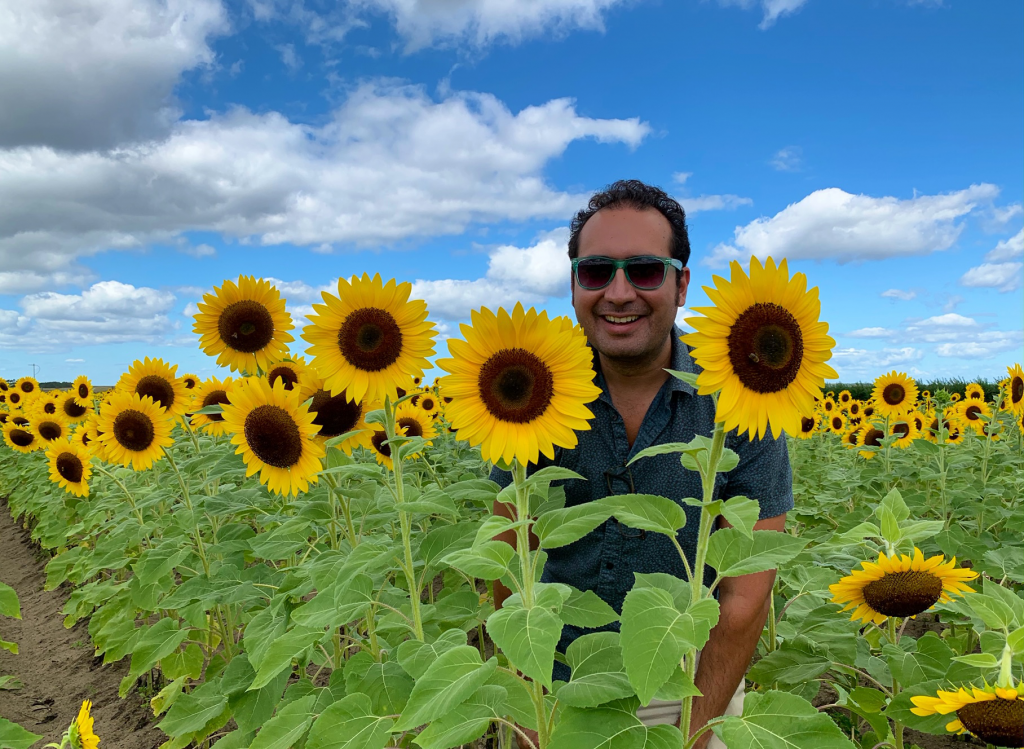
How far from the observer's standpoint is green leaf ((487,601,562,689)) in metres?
1.62

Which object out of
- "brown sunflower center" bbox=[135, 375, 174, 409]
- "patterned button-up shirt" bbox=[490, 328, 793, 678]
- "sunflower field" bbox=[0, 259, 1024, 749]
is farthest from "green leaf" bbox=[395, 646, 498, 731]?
"brown sunflower center" bbox=[135, 375, 174, 409]

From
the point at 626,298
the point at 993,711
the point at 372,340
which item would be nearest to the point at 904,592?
the point at 993,711

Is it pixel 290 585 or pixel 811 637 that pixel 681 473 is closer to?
pixel 811 637

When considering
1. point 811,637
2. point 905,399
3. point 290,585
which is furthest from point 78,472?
point 905,399

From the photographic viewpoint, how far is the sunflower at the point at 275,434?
3623 mm

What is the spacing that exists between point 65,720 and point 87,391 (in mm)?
6414

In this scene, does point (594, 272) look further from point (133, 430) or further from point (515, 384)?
point (133, 430)

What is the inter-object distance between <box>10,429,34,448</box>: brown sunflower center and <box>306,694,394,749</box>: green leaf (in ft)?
35.5

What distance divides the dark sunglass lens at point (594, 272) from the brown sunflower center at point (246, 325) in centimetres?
225

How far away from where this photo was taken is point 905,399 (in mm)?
9281

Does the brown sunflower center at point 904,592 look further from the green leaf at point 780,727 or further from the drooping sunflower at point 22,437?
the drooping sunflower at point 22,437

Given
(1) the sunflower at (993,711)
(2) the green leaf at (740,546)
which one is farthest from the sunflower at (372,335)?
(1) the sunflower at (993,711)

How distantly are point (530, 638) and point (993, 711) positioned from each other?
51.3 inches

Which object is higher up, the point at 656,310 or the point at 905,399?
the point at 656,310
